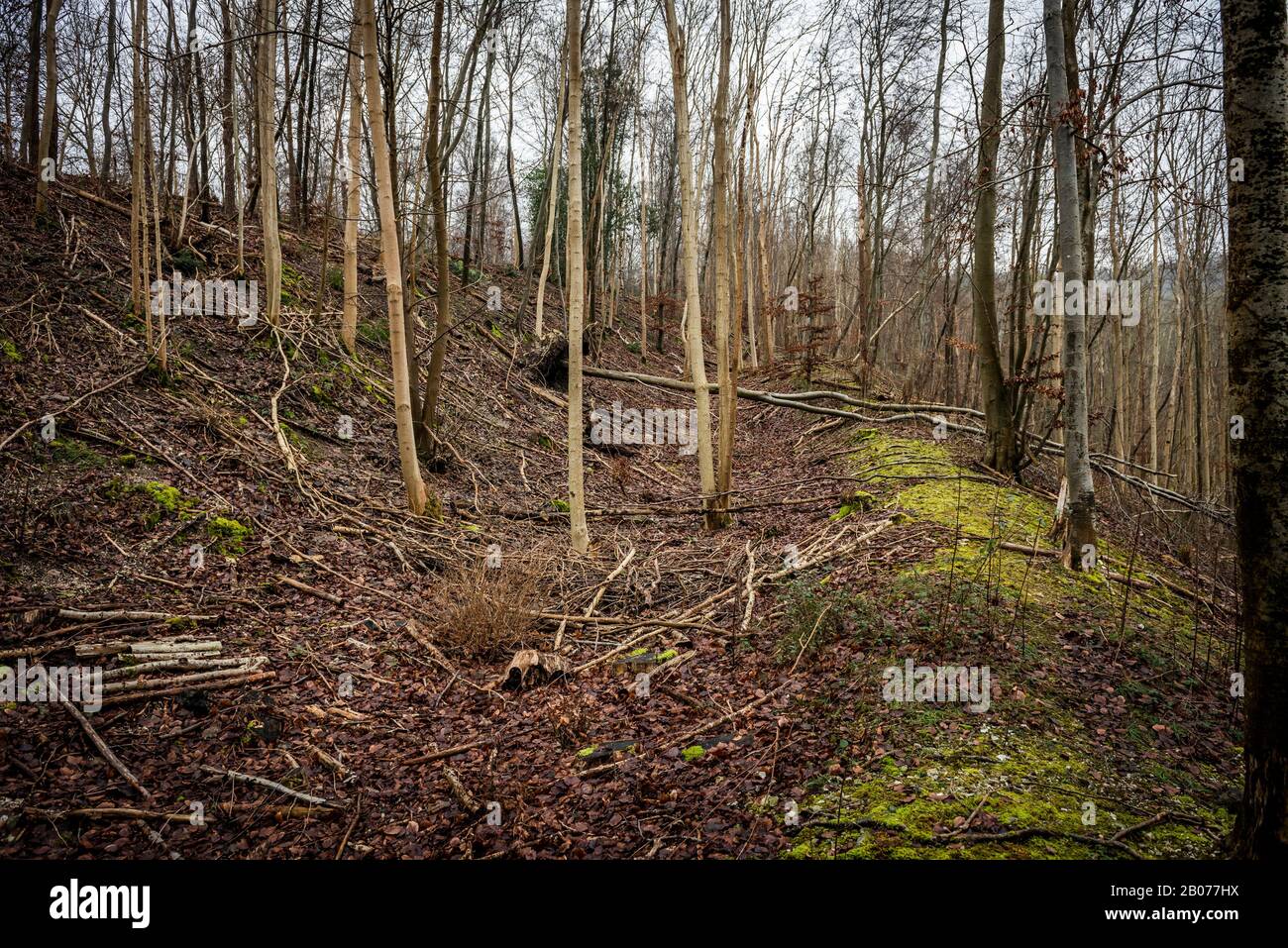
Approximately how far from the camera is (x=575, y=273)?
7.00 m

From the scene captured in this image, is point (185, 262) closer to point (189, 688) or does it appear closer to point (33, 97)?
Answer: point (33, 97)

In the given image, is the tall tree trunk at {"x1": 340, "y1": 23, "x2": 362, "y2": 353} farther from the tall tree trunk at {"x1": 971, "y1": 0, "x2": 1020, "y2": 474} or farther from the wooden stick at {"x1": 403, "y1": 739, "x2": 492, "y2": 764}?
the tall tree trunk at {"x1": 971, "y1": 0, "x2": 1020, "y2": 474}

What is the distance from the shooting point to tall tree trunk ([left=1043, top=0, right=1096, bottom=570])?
5.05 m

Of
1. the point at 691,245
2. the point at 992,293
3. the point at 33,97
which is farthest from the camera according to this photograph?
the point at 33,97

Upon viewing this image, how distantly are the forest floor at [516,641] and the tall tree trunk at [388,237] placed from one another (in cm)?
100

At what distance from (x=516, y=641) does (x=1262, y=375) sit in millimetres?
4930

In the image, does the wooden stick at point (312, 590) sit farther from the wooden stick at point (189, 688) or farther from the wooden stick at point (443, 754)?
the wooden stick at point (443, 754)

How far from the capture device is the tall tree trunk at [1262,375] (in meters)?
2.17

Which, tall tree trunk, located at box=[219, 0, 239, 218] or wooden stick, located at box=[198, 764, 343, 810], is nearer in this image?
wooden stick, located at box=[198, 764, 343, 810]

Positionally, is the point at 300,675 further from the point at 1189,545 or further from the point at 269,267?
the point at 1189,545

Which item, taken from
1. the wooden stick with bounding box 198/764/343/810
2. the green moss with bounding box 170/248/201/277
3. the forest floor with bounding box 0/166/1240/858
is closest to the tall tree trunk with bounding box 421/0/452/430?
the forest floor with bounding box 0/166/1240/858

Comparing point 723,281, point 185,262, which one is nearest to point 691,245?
point 723,281

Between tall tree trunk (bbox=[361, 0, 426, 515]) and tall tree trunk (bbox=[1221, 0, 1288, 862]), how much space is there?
6.59m

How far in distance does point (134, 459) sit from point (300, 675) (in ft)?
11.0
